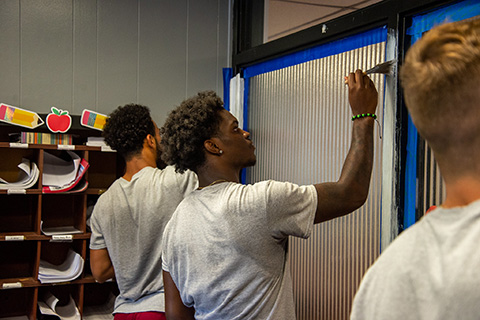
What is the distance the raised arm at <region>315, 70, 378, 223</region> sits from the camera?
1491 millimetres

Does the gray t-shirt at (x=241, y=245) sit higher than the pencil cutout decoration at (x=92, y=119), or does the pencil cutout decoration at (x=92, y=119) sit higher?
the pencil cutout decoration at (x=92, y=119)

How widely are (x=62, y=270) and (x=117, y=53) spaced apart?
1374 mm

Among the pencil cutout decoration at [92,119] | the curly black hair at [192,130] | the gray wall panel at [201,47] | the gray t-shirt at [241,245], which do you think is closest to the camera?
the gray t-shirt at [241,245]

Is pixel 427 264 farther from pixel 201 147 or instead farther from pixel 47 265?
pixel 47 265

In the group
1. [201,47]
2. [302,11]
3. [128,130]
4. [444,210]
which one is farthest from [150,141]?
[302,11]

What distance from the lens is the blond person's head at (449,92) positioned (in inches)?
27.8

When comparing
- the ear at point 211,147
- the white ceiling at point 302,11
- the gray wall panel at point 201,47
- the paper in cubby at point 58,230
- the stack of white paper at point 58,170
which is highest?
the white ceiling at point 302,11

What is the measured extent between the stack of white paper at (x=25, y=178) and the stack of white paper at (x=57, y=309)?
0.66m

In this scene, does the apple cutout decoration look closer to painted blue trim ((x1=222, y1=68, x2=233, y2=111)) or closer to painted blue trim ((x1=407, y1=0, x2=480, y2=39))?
painted blue trim ((x1=222, y1=68, x2=233, y2=111))

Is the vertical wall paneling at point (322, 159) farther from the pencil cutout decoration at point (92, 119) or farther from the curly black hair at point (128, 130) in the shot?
the pencil cutout decoration at point (92, 119)

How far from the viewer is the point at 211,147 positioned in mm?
1678

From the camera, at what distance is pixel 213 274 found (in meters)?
1.55

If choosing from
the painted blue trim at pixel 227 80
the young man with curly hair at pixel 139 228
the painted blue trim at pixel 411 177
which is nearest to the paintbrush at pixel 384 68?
the painted blue trim at pixel 411 177

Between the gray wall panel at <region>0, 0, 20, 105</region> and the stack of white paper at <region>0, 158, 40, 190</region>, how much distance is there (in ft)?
1.27
